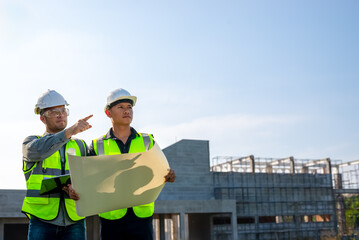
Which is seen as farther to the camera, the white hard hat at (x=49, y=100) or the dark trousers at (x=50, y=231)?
the white hard hat at (x=49, y=100)

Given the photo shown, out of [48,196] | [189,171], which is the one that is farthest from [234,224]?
[48,196]

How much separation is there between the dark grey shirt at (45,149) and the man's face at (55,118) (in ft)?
0.58

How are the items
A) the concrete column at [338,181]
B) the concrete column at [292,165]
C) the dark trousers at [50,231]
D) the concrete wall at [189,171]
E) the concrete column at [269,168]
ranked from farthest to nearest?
the concrete column at [338,181] → the concrete column at [269,168] → the concrete column at [292,165] → the concrete wall at [189,171] → the dark trousers at [50,231]

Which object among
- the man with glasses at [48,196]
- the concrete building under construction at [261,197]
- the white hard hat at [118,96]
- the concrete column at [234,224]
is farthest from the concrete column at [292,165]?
the man with glasses at [48,196]

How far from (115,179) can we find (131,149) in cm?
51

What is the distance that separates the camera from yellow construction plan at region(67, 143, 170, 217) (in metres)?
2.92

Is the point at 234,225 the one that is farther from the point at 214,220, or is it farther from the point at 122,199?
the point at 122,199

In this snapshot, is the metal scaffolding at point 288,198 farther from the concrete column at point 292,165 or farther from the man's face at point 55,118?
the man's face at point 55,118

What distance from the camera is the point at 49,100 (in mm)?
3338

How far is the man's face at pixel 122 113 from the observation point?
3533 mm

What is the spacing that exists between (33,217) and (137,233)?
76 cm

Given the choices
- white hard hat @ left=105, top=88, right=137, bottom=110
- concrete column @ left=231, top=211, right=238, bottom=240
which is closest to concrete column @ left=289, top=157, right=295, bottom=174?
concrete column @ left=231, top=211, right=238, bottom=240

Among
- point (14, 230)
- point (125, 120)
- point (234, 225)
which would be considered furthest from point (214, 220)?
point (125, 120)

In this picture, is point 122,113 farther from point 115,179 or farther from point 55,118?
point 115,179
